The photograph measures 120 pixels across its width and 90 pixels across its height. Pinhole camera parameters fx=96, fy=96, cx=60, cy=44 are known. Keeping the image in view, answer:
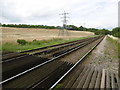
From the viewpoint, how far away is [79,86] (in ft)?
11.8

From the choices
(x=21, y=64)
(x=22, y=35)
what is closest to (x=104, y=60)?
(x=21, y=64)

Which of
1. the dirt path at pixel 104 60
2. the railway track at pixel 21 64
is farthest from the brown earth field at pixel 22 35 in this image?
the dirt path at pixel 104 60

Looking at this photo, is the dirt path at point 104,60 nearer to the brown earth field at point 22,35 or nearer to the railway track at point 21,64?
the railway track at point 21,64

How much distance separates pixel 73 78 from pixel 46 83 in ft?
4.01

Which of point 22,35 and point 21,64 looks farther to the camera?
point 22,35

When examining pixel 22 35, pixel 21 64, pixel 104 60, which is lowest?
pixel 104 60

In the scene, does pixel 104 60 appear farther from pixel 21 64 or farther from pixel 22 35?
pixel 22 35

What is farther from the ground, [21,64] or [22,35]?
[22,35]

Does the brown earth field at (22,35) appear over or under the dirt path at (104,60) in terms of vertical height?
over

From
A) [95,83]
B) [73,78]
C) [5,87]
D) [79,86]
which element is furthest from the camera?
[73,78]

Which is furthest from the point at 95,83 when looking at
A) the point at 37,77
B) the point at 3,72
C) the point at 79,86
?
the point at 3,72

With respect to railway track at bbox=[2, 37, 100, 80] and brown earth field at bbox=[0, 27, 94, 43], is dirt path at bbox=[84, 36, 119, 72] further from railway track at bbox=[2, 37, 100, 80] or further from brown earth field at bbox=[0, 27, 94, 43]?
brown earth field at bbox=[0, 27, 94, 43]

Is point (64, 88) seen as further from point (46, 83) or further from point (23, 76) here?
point (23, 76)

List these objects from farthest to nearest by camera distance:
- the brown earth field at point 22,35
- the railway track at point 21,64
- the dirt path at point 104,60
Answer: the brown earth field at point 22,35 → the dirt path at point 104,60 → the railway track at point 21,64
